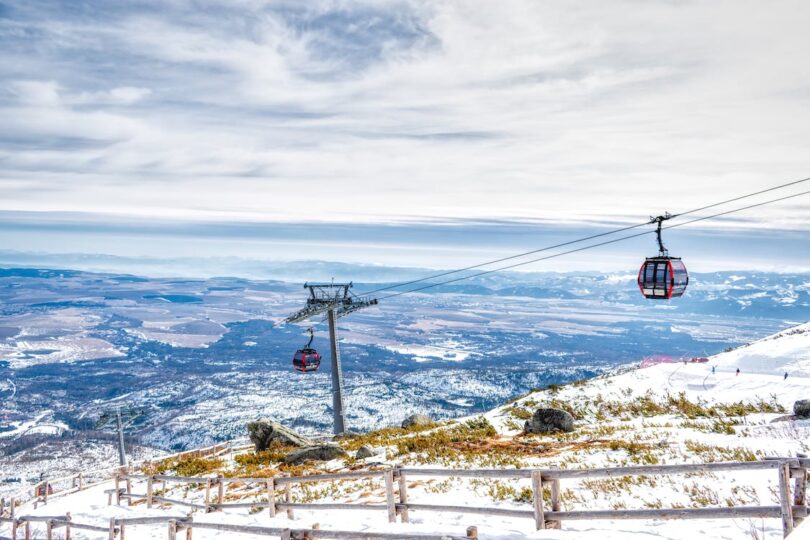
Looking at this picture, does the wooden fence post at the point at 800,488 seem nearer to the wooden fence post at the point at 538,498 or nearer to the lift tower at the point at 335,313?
the wooden fence post at the point at 538,498

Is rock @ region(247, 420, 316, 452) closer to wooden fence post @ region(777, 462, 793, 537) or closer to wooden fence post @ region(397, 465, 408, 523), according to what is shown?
wooden fence post @ region(397, 465, 408, 523)

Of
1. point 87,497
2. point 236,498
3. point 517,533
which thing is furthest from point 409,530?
point 87,497

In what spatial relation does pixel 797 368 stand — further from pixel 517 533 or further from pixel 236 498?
pixel 236 498

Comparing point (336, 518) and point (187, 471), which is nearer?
point (336, 518)

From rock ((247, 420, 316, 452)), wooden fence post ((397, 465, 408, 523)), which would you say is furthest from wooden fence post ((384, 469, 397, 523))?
rock ((247, 420, 316, 452))

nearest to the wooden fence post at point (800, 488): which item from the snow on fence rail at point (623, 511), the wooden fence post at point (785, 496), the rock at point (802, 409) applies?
the snow on fence rail at point (623, 511)
